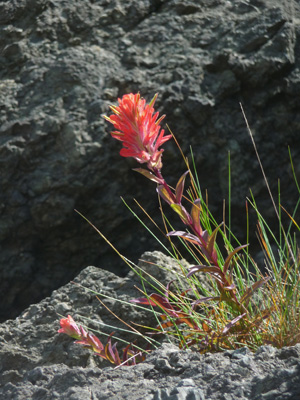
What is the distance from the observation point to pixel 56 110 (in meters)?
3.10

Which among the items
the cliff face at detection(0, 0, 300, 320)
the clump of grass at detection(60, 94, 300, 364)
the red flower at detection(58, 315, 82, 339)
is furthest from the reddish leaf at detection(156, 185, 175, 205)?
the cliff face at detection(0, 0, 300, 320)

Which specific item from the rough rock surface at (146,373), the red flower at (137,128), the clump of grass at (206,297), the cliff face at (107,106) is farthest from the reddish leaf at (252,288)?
the cliff face at (107,106)

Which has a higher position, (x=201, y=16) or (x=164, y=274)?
(x=201, y=16)

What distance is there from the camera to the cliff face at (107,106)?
10.0 ft

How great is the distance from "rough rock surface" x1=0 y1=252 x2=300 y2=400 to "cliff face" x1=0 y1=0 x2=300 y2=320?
2.81ft

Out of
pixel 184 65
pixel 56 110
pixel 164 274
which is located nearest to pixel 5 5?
pixel 56 110

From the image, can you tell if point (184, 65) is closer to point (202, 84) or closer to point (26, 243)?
point (202, 84)

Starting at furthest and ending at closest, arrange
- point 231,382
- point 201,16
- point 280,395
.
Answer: point 201,16 < point 231,382 < point 280,395

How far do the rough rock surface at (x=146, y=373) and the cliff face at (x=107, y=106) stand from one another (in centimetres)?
86

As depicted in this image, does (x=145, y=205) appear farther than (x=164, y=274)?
Yes

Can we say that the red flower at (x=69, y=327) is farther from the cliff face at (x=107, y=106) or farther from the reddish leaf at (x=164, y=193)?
the cliff face at (x=107, y=106)

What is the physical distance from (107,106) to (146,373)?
1718 millimetres

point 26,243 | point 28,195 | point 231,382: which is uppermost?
point 231,382

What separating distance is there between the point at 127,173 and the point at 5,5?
1.19 meters
